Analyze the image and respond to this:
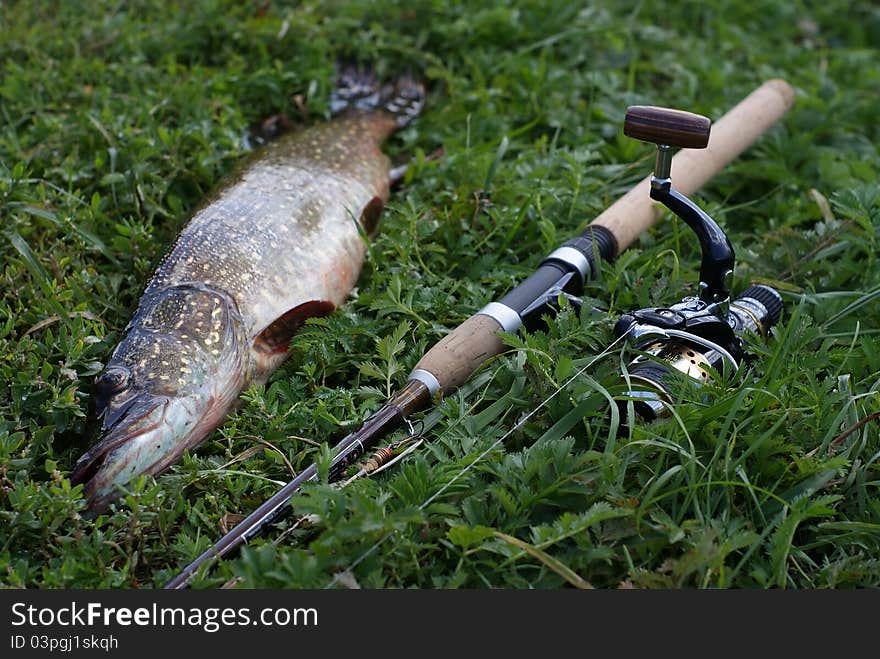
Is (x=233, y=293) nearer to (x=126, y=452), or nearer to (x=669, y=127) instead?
(x=126, y=452)

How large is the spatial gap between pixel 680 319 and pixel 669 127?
0.60 m

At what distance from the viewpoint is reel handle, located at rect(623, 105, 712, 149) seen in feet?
8.85

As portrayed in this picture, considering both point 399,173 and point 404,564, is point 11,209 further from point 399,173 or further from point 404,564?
point 404,564

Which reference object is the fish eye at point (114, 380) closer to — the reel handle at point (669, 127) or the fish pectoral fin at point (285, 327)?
the fish pectoral fin at point (285, 327)

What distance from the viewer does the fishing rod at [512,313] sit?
245 centimetres

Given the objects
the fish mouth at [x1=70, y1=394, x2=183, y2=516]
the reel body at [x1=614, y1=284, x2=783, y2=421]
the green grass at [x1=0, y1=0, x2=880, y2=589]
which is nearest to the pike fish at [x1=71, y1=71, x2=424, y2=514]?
the fish mouth at [x1=70, y1=394, x2=183, y2=516]

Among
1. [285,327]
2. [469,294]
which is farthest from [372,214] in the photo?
[285,327]

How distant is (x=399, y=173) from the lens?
4.25m

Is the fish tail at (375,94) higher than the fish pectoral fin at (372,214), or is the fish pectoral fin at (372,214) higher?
the fish tail at (375,94)

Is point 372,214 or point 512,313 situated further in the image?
point 372,214

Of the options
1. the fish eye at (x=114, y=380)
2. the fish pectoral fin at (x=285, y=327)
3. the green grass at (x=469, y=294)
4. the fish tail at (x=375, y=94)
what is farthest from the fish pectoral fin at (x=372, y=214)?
the fish eye at (x=114, y=380)

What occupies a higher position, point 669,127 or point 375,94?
point 669,127

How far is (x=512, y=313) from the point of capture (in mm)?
2975

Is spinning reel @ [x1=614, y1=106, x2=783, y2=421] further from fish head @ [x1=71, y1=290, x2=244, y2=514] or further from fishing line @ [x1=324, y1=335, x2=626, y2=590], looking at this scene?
fish head @ [x1=71, y1=290, x2=244, y2=514]
